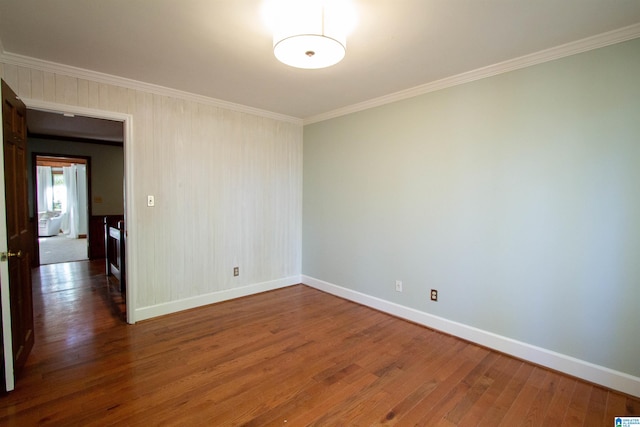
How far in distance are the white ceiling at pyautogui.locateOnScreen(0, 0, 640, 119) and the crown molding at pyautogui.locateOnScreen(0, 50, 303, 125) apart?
0.27 feet

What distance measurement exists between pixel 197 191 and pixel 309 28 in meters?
2.48

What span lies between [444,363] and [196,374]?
1972mm

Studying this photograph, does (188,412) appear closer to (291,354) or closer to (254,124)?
(291,354)

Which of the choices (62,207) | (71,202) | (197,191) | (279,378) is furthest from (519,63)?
(62,207)

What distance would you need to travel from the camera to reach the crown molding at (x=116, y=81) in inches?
99.6

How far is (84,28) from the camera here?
82.0 inches

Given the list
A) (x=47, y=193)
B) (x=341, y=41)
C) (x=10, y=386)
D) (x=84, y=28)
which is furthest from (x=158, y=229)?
(x=47, y=193)

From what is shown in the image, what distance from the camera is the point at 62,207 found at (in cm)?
1130

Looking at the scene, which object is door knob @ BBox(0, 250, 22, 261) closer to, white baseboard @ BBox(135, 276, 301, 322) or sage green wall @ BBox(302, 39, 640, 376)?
white baseboard @ BBox(135, 276, 301, 322)

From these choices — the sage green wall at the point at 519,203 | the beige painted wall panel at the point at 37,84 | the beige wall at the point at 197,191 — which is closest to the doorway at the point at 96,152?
the beige wall at the point at 197,191

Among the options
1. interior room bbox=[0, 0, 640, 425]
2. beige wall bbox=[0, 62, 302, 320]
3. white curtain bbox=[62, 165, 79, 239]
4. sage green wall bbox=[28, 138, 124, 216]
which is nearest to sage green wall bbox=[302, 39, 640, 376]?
interior room bbox=[0, 0, 640, 425]

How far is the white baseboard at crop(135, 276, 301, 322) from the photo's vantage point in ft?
10.9

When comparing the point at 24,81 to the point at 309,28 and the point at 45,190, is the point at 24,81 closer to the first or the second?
the point at 309,28

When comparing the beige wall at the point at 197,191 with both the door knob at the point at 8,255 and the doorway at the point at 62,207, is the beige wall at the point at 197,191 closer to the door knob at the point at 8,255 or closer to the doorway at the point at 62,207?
the door knob at the point at 8,255
